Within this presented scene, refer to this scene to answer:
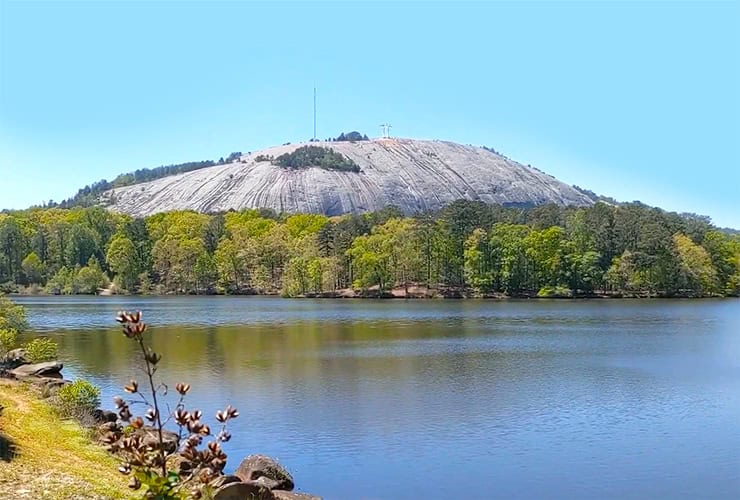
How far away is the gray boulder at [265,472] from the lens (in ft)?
60.2

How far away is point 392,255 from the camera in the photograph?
115125mm

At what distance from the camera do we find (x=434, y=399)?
104 feet

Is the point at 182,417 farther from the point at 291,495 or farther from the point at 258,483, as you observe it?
the point at 291,495

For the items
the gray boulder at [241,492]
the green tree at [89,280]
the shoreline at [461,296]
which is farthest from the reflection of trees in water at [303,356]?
the green tree at [89,280]

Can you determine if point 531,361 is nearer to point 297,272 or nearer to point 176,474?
point 176,474

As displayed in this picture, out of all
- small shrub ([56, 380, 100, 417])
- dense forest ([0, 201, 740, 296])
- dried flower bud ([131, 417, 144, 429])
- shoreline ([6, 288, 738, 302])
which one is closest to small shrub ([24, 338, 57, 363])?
small shrub ([56, 380, 100, 417])

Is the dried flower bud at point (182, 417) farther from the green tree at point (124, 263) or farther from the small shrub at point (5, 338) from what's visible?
the green tree at point (124, 263)

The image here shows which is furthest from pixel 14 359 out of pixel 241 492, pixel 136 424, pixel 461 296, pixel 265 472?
pixel 461 296

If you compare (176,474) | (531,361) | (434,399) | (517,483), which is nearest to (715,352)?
(531,361)

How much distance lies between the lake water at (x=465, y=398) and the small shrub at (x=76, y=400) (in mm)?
4787

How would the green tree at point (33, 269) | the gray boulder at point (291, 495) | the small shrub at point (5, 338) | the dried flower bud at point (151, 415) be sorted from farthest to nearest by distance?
the green tree at point (33, 269) < the small shrub at point (5, 338) < the gray boulder at point (291, 495) < the dried flower bud at point (151, 415)

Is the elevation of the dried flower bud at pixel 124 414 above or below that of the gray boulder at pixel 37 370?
above

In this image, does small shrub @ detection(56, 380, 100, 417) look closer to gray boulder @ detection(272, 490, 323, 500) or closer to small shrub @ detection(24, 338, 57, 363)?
gray boulder @ detection(272, 490, 323, 500)

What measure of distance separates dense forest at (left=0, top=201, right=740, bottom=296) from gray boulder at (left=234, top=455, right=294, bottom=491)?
93.2 m
